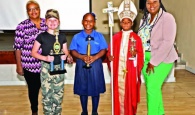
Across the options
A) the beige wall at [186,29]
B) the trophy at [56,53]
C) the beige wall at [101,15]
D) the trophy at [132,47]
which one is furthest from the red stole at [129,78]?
the beige wall at [101,15]

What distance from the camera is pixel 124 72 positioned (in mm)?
2564

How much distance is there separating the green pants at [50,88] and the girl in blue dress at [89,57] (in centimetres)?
18

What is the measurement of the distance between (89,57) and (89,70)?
5.8 inches

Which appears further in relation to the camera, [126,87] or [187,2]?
[187,2]

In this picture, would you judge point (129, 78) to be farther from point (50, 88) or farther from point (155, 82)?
point (50, 88)

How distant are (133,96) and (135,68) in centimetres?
25

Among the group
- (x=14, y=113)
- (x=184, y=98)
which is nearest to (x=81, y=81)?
(x=14, y=113)

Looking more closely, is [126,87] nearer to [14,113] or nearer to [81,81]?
[81,81]

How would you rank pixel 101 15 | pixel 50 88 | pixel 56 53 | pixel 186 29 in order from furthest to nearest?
pixel 101 15 → pixel 186 29 → pixel 50 88 → pixel 56 53

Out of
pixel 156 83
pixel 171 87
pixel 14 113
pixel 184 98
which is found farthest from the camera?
pixel 171 87

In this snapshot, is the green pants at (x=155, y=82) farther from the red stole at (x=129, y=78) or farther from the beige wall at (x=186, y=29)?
the beige wall at (x=186, y=29)

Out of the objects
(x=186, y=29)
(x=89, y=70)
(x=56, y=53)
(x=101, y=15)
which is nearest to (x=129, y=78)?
(x=89, y=70)

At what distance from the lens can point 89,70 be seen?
105 inches

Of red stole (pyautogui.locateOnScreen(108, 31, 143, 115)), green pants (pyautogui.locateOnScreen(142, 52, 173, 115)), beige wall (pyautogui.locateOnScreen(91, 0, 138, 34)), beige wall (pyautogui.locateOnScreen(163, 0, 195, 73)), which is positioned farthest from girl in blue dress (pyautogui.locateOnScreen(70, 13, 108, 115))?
beige wall (pyautogui.locateOnScreen(91, 0, 138, 34))
